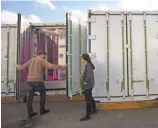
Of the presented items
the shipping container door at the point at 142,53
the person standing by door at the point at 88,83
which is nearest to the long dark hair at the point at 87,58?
the person standing by door at the point at 88,83

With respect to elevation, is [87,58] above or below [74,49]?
below

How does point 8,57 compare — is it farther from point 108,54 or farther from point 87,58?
point 108,54

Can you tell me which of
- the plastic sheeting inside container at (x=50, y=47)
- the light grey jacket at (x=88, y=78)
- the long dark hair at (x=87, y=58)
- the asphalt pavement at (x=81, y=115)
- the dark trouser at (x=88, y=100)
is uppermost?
the plastic sheeting inside container at (x=50, y=47)

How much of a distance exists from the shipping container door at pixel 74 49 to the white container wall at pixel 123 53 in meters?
0.44

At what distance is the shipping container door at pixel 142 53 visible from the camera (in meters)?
6.95

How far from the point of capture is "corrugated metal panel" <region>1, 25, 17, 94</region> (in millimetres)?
8766

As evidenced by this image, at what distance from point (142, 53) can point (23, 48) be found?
328 centimetres

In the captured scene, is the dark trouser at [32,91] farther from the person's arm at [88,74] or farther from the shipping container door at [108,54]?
the shipping container door at [108,54]

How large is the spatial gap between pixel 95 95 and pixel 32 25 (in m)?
3.33

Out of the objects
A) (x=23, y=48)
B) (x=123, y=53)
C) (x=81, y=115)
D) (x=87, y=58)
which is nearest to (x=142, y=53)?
(x=123, y=53)

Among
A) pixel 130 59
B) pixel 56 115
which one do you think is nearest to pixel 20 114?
pixel 56 115

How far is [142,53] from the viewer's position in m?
6.96

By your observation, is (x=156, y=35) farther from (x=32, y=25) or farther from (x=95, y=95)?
(x=32, y=25)

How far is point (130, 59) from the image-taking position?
6938 mm
